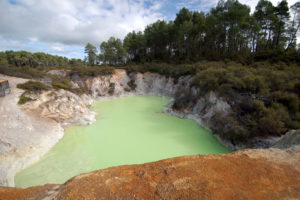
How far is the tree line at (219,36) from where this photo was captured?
18.0 metres

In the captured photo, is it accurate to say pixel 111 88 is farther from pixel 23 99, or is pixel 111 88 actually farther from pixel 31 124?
pixel 31 124

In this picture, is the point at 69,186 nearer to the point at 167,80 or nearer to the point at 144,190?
the point at 144,190

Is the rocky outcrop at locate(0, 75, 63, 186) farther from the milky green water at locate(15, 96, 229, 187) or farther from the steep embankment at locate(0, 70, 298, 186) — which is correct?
the milky green water at locate(15, 96, 229, 187)

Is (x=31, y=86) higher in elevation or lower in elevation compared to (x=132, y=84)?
higher

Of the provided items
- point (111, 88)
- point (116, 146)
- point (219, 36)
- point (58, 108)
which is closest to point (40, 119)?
point (58, 108)

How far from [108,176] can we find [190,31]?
25.4 m

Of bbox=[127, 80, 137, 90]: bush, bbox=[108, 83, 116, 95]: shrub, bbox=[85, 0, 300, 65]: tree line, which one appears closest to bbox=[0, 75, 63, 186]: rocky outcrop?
bbox=[108, 83, 116, 95]: shrub

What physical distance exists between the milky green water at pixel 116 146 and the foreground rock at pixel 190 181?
3.44m

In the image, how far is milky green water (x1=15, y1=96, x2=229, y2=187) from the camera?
593 cm

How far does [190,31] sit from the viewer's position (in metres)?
22.8

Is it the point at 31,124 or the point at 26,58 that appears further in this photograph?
the point at 26,58

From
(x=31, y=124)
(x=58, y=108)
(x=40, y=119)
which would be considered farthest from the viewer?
(x=58, y=108)

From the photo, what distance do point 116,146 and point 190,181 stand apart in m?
5.75

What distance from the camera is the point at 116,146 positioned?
24.7ft
